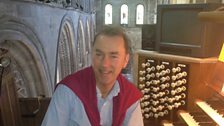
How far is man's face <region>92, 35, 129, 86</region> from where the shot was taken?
5.44 ft

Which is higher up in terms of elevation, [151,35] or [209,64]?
[151,35]

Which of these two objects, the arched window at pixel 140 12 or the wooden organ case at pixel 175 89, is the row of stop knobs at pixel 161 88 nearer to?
the wooden organ case at pixel 175 89

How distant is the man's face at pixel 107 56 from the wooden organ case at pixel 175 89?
1155 mm

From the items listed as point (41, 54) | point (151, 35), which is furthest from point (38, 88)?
point (151, 35)

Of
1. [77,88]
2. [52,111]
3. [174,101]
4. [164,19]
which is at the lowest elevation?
[174,101]

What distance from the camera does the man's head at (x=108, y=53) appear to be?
1661 mm

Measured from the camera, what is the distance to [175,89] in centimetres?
311

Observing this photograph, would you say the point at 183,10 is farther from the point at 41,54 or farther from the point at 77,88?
the point at 41,54

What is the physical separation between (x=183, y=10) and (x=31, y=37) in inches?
157

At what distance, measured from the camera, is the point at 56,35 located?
8469 millimetres

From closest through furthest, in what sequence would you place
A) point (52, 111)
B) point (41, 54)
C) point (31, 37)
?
point (52, 111) → point (31, 37) → point (41, 54)

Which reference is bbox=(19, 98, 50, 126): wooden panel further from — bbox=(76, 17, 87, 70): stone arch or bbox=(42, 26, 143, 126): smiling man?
bbox=(76, 17, 87, 70): stone arch

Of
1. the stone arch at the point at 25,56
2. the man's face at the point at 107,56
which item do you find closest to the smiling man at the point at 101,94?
the man's face at the point at 107,56

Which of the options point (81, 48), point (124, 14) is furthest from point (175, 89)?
point (124, 14)
